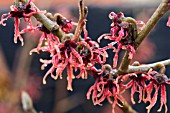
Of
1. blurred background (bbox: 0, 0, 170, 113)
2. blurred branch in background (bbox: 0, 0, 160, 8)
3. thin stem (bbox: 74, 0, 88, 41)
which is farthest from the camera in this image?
blurred branch in background (bbox: 0, 0, 160, 8)

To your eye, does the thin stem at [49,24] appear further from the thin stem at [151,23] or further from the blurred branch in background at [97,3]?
the blurred branch in background at [97,3]

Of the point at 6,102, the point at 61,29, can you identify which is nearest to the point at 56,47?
the point at 61,29

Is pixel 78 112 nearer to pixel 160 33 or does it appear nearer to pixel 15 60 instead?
pixel 15 60

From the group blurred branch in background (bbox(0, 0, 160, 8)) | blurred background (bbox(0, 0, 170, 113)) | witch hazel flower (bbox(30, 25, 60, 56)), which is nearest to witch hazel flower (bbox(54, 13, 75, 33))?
witch hazel flower (bbox(30, 25, 60, 56))

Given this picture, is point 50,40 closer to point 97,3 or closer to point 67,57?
point 67,57

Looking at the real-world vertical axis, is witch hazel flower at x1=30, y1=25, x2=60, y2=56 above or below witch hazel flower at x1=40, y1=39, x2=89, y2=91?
above

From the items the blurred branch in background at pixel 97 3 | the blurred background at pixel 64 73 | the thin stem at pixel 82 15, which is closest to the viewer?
the thin stem at pixel 82 15

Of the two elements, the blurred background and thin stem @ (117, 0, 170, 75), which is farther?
the blurred background

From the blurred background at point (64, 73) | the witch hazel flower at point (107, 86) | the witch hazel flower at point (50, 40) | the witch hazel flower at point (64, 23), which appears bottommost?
the witch hazel flower at point (107, 86)

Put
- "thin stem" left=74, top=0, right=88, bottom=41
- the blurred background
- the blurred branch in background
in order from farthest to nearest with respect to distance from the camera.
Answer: the blurred branch in background < the blurred background < "thin stem" left=74, top=0, right=88, bottom=41

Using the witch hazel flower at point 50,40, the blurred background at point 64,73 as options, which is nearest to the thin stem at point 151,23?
the witch hazel flower at point 50,40

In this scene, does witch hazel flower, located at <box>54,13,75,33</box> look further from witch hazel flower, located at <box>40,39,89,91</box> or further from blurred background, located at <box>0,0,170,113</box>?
blurred background, located at <box>0,0,170,113</box>
